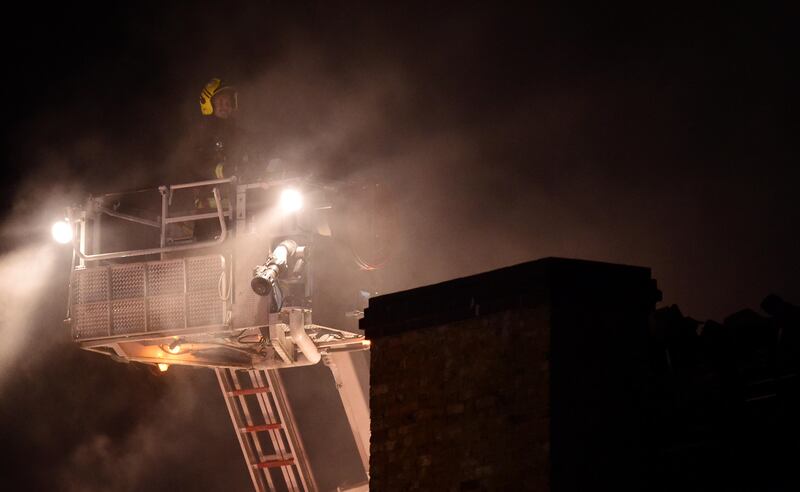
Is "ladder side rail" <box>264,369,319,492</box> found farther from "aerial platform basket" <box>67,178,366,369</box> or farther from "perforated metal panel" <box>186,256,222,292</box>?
"perforated metal panel" <box>186,256,222,292</box>

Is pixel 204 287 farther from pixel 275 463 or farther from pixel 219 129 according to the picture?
pixel 275 463

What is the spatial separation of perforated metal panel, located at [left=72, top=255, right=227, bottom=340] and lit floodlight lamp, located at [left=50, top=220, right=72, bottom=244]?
468mm

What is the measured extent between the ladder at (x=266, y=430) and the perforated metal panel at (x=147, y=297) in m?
2.01

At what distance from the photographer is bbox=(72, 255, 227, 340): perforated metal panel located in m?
14.5

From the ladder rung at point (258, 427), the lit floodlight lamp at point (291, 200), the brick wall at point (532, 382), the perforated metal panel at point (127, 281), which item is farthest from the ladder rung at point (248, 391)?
the brick wall at point (532, 382)

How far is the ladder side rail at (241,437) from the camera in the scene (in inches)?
666

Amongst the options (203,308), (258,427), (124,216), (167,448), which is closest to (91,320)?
(124,216)

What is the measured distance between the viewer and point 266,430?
679 inches

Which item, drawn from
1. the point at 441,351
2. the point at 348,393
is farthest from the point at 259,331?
the point at 441,351

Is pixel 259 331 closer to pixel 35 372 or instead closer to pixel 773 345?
pixel 35 372

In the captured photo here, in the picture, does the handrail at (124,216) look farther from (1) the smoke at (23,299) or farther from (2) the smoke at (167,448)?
(2) the smoke at (167,448)

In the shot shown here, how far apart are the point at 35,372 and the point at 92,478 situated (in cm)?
173

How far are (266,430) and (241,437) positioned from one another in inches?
13.4

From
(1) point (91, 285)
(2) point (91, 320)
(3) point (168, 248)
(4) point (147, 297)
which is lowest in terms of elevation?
(2) point (91, 320)
